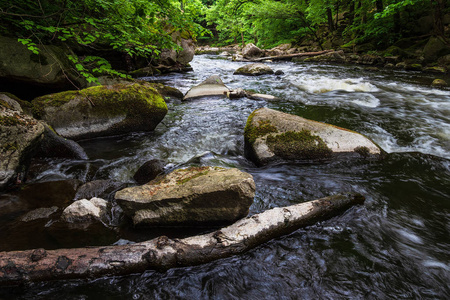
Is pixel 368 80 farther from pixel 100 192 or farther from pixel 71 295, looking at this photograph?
pixel 71 295

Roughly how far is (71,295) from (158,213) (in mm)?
941

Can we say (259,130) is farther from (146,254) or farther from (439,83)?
(439,83)

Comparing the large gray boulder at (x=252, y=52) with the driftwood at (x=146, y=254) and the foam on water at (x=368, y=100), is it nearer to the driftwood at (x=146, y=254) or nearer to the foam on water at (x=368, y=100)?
the foam on water at (x=368, y=100)

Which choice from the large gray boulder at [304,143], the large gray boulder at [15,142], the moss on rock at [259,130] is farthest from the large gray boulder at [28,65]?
the large gray boulder at [304,143]

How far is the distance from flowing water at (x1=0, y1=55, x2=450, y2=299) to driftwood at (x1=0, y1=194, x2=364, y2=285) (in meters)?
0.11

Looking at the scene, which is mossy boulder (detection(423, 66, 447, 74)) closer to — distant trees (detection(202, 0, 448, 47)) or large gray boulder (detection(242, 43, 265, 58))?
distant trees (detection(202, 0, 448, 47))

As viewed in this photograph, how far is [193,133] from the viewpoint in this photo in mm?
5637

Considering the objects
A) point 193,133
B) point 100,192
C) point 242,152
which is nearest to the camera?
point 100,192

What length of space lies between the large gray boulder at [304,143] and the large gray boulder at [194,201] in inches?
64.1

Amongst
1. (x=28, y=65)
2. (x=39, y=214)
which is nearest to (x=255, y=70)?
(x=28, y=65)

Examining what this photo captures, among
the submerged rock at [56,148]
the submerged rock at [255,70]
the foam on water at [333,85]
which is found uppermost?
the submerged rock at [255,70]

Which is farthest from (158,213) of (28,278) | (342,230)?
(342,230)

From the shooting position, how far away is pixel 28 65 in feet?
14.8

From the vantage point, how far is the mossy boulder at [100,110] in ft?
15.1
